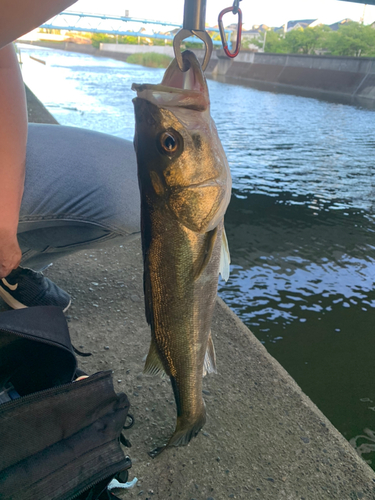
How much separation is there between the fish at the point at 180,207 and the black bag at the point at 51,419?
270mm

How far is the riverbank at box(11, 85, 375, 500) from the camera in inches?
60.6

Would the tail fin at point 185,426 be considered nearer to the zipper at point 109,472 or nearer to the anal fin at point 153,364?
the anal fin at point 153,364

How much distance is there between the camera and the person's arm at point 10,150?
1615 millimetres

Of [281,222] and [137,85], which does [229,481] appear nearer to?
[137,85]

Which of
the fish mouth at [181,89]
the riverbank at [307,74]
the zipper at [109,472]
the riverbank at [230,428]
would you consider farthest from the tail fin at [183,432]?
the riverbank at [307,74]

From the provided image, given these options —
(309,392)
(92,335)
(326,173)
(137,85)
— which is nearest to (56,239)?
(92,335)

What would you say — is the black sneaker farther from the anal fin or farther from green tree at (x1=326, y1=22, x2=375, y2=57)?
green tree at (x1=326, y1=22, x2=375, y2=57)

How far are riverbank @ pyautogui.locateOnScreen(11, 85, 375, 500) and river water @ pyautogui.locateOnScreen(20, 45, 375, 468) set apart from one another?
0.92 m

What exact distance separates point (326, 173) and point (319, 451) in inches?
323

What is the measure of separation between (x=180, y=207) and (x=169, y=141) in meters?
0.19

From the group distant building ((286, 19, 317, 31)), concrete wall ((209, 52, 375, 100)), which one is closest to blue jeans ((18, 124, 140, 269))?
concrete wall ((209, 52, 375, 100))

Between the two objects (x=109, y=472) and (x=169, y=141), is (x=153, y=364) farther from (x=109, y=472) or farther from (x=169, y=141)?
(x=169, y=141)

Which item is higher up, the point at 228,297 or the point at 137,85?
the point at 137,85

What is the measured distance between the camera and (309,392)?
2.99 m
